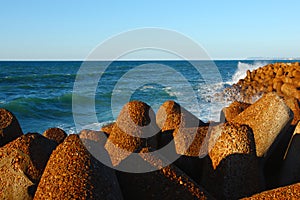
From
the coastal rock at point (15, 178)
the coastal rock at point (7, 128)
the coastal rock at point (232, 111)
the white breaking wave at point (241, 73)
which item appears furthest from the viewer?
the white breaking wave at point (241, 73)

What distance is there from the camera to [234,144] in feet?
11.2

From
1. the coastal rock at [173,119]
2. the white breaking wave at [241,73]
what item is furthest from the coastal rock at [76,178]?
the white breaking wave at [241,73]

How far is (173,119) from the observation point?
4230 millimetres

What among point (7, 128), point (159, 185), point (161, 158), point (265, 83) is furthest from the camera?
point (265, 83)

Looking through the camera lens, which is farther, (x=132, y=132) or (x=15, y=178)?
(x=132, y=132)

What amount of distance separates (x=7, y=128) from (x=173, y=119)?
182cm

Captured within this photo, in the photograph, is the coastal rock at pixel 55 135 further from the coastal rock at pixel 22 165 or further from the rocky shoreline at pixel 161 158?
the coastal rock at pixel 22 165

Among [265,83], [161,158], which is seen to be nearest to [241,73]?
[265,83]

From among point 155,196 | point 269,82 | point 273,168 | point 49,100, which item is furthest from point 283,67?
point 155,196

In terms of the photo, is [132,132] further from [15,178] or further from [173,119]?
[15,178]

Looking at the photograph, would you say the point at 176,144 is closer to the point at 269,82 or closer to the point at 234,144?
the point at 234,144

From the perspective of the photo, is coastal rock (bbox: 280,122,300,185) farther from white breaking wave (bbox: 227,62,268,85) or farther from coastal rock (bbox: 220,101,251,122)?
white breaking wave (bbox: 227,62,268,85)

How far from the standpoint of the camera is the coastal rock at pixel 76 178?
246 centimetres

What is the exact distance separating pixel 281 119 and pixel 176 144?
1.11 meters
